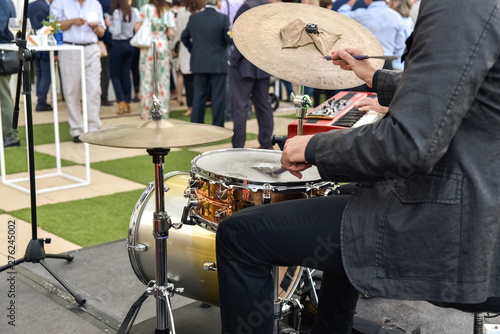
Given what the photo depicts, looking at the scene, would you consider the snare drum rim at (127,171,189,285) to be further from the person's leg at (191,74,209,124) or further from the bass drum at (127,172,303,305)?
the person's leg at (191,74,209,124)

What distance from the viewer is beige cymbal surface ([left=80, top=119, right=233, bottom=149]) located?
2.17 metres

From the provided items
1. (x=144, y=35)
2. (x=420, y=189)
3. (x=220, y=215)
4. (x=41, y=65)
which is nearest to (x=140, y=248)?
(x=220, y=215)

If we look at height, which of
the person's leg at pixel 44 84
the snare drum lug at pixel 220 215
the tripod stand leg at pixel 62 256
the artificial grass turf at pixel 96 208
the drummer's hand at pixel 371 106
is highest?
the drummer's hand at pixel 371 106

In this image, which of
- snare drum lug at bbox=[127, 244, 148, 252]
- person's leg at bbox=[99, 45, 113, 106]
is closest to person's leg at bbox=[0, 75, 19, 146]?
person's leg at bbox=[99, 45, 113, 106]

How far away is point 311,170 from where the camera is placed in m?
2.57

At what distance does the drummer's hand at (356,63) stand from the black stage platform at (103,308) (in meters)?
1.40

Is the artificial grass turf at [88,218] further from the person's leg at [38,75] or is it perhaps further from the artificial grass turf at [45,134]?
the person's leg at [38,75]

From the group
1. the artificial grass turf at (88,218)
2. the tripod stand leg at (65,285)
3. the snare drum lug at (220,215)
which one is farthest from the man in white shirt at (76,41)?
the snare drum lug at (220,215)

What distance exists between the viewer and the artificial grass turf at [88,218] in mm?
4258

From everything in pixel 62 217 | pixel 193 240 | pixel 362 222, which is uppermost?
pixel 362 222

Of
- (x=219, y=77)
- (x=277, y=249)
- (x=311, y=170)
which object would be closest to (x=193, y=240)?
(x=311, y=170)

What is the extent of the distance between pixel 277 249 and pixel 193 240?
92 cm

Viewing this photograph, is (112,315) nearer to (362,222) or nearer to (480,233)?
(362,222)

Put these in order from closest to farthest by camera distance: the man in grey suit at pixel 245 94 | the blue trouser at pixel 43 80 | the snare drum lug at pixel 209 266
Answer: the snare drum lug at pixel 209 266 < the man in grey suit at pixel 245 94 < the blue trouser at pixel 43 80
